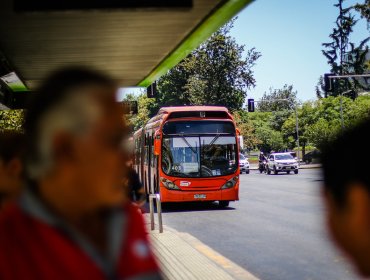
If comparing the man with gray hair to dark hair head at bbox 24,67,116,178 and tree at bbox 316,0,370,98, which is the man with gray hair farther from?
tree at bbox 316,0,370,98

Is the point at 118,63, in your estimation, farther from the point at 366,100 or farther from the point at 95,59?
the point at 366,100

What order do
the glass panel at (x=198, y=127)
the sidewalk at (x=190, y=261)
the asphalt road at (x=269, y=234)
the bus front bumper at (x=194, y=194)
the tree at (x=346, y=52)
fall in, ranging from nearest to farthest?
the sidewalk at (x=190, y=261), the asphalt road at (x=269, y=234), the bus front bumper at (x=194, y=194), the glass panel at (x=198, y=127), the tree at (x=346, y=52)

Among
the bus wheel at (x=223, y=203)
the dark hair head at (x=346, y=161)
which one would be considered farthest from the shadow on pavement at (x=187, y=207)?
the dark hair head at (x=346, y=161)

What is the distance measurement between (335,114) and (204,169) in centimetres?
5740

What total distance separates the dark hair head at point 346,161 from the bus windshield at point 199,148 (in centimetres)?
1776

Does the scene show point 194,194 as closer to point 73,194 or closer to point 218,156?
point 218,156

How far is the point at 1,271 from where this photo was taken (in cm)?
131

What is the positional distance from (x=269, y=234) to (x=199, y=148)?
6297 mm

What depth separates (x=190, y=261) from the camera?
938cm

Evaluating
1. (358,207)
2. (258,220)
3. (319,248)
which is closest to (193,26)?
(358,207)

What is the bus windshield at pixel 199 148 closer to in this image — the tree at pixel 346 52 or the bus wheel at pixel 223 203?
the bus wheel at pixel 223 203

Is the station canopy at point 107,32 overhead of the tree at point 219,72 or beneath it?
beneath

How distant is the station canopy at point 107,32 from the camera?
3553 millimetres

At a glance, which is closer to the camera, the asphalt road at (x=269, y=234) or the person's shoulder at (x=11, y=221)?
the person's shoulder at (x=11, y=221)
